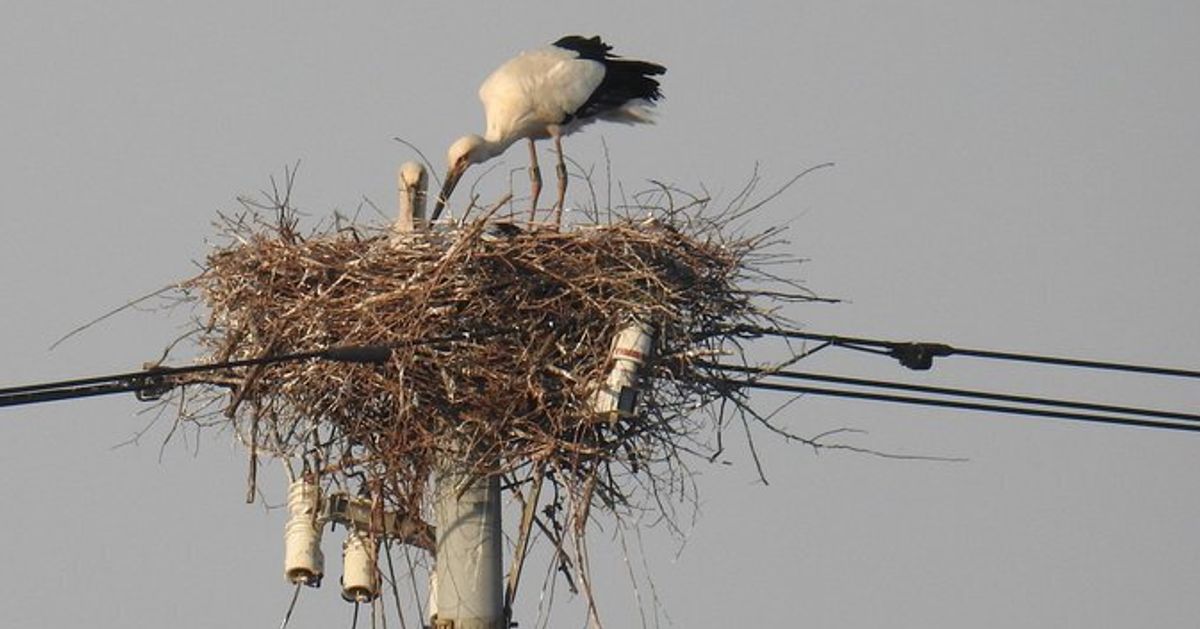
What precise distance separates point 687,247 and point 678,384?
73 centimetres

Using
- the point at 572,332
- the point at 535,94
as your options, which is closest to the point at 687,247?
the point at 572,332

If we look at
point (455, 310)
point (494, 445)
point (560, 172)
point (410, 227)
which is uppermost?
point (560, 172)

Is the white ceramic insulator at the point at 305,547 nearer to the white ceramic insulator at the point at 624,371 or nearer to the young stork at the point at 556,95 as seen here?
the white ceramic insulator at the point at 624,371

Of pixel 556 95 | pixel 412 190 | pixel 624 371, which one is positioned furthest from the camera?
pixel 556 95

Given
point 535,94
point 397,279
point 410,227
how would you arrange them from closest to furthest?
point 397,279, point 410,227, point 535,94

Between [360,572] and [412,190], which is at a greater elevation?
[412,190]

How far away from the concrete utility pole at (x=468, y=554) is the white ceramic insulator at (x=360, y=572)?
33 cm

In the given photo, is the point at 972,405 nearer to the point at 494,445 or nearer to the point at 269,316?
the point at 494,445

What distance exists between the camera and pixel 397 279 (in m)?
9.80

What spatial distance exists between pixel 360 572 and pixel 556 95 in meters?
4.73

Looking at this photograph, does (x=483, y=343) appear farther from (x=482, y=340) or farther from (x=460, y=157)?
(x=460, y=157)

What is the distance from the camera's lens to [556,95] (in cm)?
1334

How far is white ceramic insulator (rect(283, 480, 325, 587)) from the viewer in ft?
29.8

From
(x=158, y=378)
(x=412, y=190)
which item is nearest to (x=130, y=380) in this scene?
(x=158, y=378)
